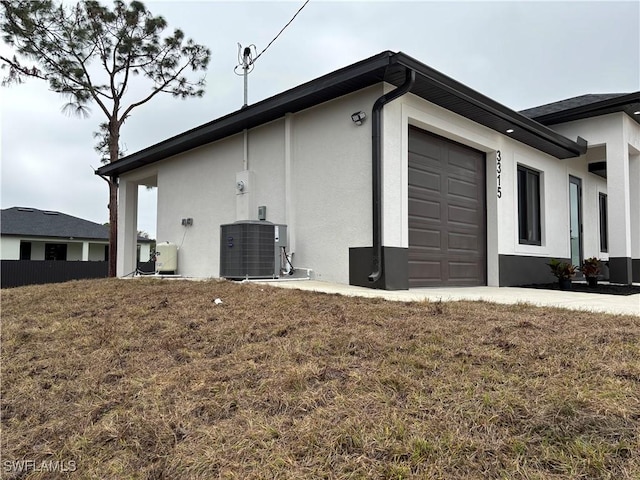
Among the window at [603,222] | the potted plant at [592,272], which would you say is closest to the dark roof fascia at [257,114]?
the potted plant at [592,272]

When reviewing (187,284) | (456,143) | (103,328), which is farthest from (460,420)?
(456,143)

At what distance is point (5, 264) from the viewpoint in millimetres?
16125

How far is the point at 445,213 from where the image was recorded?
773 cm

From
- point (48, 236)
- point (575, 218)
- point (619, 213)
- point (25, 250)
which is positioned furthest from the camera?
point (25, 250)

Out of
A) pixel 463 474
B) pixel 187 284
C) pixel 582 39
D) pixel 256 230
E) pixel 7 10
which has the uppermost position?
pixel 7 10

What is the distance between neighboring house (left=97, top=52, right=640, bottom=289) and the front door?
5 centimetres

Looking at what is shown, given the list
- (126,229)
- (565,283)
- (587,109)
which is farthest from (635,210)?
(126,229)

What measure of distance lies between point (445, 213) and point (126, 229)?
352 inches

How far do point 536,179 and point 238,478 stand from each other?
32.0 feet

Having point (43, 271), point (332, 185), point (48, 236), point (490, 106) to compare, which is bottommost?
point (43, 271)

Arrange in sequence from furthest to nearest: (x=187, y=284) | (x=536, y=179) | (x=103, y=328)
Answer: (x=536, y=179), (x=187, y=284), (x=103, y=328)

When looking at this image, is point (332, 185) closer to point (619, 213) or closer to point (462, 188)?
point (462, 188)

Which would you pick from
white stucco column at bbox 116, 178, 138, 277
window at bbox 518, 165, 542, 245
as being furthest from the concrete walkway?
white stucco column at bbox 116, 178, 138, 277

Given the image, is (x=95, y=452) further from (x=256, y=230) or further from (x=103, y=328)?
(x=256, y=230)
